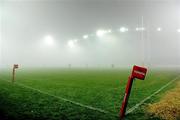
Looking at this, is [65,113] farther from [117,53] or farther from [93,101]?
[117,53]

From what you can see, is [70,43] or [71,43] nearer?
[71,43]

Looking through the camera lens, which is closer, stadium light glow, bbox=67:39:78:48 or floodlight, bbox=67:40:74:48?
stadium light glow, bbox=67:39:78:48

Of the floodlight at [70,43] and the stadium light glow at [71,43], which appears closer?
the stadium light glow at [71,43]

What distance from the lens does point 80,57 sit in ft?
266

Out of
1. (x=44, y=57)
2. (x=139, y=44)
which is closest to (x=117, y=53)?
(x=139, y=44)

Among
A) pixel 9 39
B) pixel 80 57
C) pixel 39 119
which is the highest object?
pixel 9 39

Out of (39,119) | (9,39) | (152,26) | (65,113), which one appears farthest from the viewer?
(9,39)

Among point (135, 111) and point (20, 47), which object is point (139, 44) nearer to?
point (20, 47)

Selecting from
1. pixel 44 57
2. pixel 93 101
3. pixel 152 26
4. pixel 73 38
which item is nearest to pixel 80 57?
pixel 73 38

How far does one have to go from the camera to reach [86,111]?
7.02 m

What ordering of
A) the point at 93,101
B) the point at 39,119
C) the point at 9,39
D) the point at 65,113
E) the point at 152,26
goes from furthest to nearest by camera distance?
the point at 9,39 < the point at 152,26 < the point at 93,101 < the point at 65,113 < the point at 39,119

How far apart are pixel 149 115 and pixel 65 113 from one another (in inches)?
89.4

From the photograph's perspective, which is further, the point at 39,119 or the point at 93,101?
the point at 93,101

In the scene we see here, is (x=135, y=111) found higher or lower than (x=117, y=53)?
lower
